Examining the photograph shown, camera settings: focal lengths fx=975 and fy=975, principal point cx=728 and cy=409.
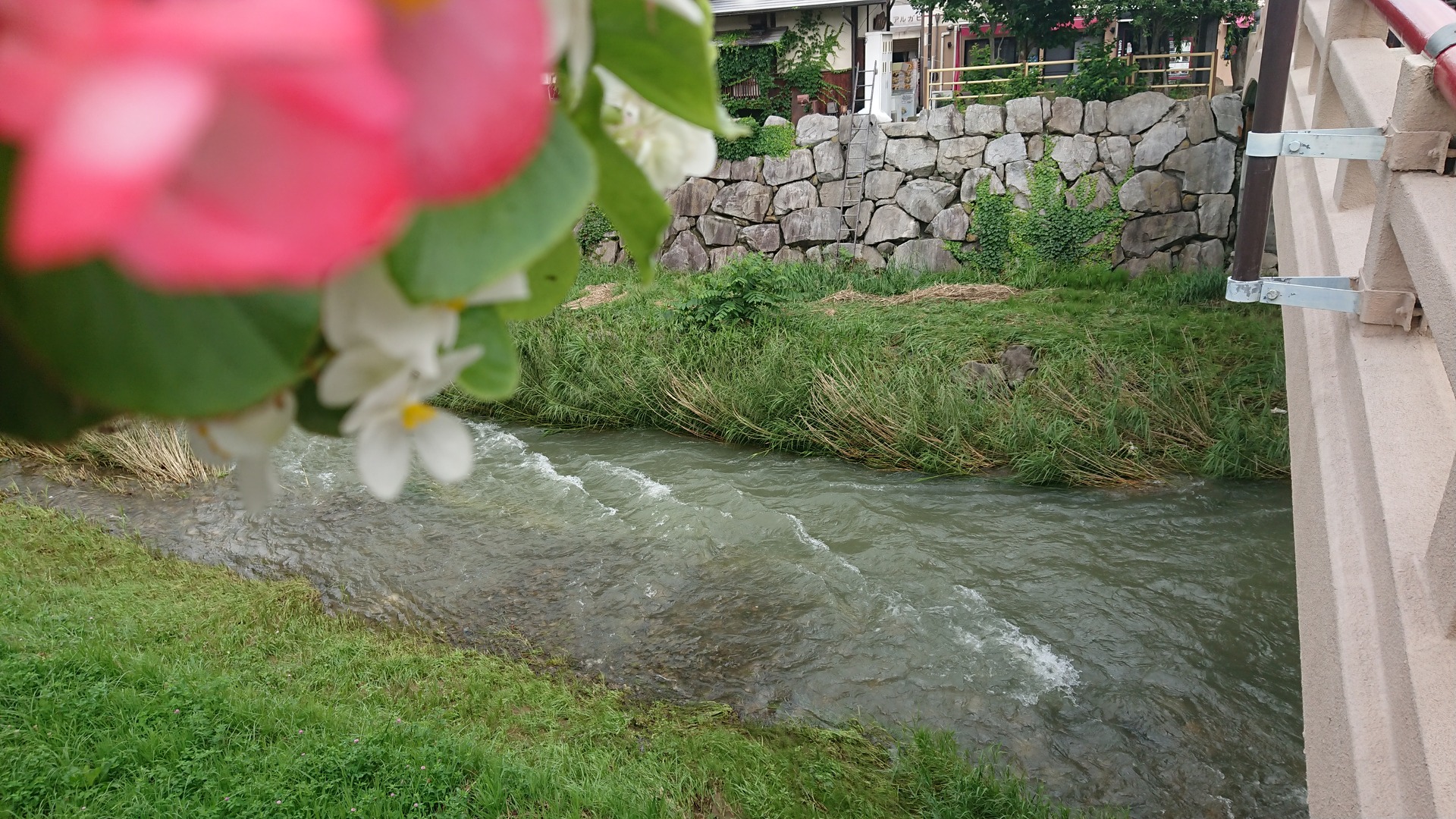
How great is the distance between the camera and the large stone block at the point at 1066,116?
36.3ft

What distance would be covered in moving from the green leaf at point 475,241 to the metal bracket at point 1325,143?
2.19 meters

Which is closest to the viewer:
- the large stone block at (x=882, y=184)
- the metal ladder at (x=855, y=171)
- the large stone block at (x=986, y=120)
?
the large stone block at (x=986, y=120)

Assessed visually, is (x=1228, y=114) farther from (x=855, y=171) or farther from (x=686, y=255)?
(x=686, y=255)

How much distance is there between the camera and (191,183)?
0.17m

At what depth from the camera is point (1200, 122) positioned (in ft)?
34.7

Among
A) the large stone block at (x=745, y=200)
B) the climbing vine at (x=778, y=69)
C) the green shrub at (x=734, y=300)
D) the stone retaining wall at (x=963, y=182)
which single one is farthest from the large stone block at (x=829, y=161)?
the green shrub at (x=734, y=300)

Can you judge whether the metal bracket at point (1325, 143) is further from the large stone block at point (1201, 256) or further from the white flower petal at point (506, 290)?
the large stone block at point (1201, 256)

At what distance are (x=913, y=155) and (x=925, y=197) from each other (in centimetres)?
56

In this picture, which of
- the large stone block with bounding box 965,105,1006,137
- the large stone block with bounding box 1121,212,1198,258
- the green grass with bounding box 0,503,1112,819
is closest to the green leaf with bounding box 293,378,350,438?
the green grass with bounding box 0,503,1112,819

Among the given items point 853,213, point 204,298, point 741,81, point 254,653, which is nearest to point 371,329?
point 204,298

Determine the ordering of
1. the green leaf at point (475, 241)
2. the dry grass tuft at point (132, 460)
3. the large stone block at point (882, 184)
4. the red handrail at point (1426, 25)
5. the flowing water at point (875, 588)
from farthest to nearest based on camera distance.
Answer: the large stone block at point (882, 184), the dry grass tuft at point (132, 460), the flowing water at point (875, 588), the red handrail at point (1426, 25), the green leaf at point (475, 241)

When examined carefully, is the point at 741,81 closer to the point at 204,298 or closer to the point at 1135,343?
the point at 1135,343

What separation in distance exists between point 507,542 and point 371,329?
5.34 m

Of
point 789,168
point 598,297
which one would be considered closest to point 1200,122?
point 789,168
